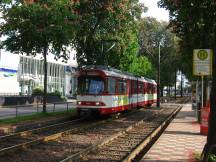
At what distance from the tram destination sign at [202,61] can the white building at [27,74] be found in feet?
118

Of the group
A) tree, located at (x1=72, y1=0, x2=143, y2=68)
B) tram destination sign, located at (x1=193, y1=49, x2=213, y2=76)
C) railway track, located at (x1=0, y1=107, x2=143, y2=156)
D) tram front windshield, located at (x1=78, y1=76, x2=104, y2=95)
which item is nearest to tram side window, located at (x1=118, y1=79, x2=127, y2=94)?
tram front windshield, located at (x1=78, y1=76, x2=104, y2=95)

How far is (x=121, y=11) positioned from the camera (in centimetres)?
3722

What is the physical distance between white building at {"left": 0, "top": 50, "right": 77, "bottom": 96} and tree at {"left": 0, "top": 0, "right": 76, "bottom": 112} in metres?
23.3

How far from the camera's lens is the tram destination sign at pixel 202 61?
18.4 meters

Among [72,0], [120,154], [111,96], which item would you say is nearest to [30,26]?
[72,0]

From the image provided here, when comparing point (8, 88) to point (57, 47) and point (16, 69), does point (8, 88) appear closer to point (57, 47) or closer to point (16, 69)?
point (16, 69)

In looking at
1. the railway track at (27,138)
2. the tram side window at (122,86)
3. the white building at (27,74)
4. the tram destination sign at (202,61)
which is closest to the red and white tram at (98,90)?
the tram side window at (122,86)

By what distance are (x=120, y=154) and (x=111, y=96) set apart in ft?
46.6

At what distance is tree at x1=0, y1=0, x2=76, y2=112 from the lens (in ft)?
97.2

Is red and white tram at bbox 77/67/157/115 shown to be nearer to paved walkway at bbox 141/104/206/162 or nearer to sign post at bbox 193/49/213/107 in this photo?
paved walkway at bbox 141/104/206/162

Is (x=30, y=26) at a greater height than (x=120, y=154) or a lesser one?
greater

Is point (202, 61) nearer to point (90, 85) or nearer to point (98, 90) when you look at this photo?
point (98, 90)

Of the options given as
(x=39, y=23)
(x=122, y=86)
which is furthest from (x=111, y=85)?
(x=39, y=23)

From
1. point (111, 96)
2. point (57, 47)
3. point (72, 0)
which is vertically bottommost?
point (111, 96)
